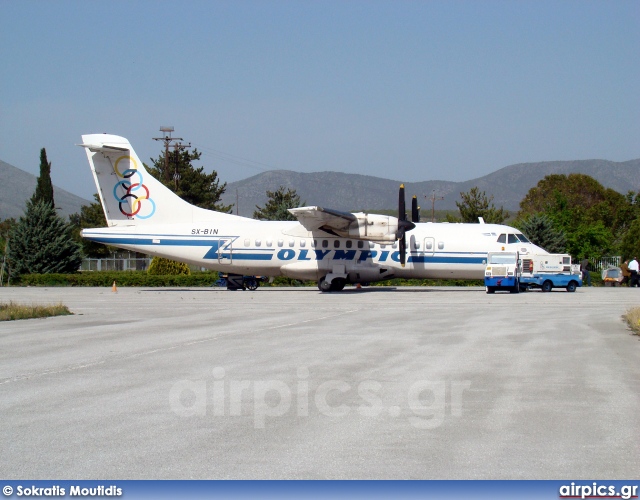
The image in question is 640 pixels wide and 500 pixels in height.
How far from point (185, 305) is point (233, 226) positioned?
10215 mm

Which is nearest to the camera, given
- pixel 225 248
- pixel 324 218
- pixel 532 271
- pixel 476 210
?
pixel 324 218

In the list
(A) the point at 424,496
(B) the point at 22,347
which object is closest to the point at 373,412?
(A) the point at 424,496

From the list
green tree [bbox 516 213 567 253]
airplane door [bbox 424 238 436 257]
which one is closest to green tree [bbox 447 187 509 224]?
green tree [bbox 516 213 567 253]

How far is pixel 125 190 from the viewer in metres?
35.4

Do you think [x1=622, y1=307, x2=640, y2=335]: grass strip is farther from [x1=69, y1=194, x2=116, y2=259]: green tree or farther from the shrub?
[x1=69, y1=194, x2=116, y2=259]: green tree

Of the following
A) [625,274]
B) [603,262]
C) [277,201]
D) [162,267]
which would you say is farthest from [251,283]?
[277,201]

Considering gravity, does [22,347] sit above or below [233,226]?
below

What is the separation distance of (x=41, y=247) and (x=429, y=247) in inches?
1060

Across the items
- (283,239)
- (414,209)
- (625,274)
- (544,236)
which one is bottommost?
(625,274)

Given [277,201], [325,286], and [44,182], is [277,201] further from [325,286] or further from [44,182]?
[325,286]

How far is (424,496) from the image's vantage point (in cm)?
548

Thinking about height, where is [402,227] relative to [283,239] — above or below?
above

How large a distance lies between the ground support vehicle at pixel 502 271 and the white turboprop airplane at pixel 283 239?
697 millimetres

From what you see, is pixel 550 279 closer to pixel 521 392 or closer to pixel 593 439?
pixel 521 392
